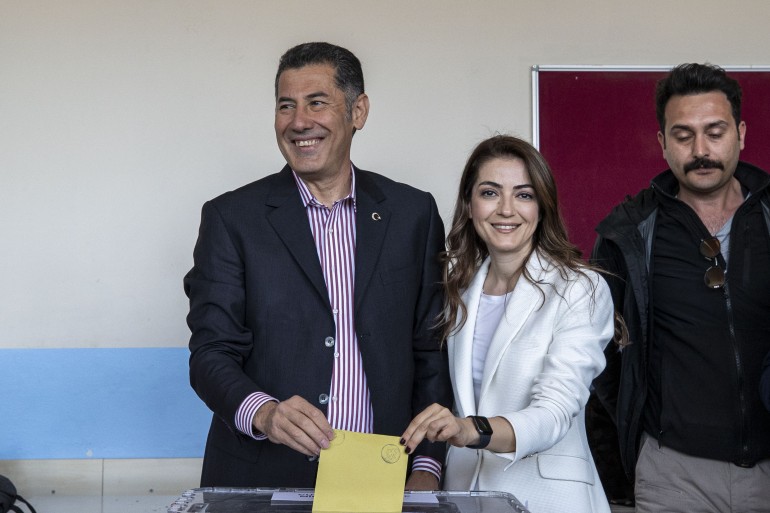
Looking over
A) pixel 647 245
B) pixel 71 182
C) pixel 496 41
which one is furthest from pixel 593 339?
pixel 71 182

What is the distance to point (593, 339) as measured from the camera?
2027mm

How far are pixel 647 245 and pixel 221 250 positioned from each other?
1.26 meters

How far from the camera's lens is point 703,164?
2.59 m

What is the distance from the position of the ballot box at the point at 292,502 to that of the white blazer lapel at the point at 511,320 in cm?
45

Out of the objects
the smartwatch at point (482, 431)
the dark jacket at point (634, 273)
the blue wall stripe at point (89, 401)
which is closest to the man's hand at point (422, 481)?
the smartwatch at point (482, 431)

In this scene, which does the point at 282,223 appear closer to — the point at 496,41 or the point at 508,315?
the point at 508,315

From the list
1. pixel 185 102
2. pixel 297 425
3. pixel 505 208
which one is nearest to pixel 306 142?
pixel 505 208

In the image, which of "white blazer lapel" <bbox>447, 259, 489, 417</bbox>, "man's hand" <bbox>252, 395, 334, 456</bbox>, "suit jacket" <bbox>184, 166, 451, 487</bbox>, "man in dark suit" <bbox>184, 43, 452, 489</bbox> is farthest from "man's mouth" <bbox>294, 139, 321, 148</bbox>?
"man's hand" <bbox>252, 395, 334, 456</bbox>

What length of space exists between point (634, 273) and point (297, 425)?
4.28ft

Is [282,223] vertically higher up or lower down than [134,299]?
higher up

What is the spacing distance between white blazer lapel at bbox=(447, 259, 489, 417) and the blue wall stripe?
2.68 m

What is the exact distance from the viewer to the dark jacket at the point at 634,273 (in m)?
2.60

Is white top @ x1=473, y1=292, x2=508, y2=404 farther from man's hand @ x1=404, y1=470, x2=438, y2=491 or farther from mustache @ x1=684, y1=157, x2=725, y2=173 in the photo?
mustache @ x1=684, y1=157, x2=725, y2=173

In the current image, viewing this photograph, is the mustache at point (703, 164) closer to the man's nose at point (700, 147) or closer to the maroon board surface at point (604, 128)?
the man's nose at point (700, 147)
